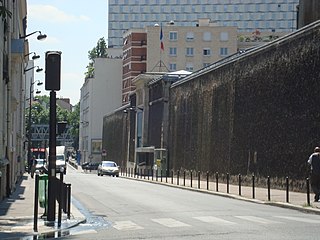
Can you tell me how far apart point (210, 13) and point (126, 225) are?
173210mm

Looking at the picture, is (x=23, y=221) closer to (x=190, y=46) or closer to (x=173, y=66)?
(x=173, y=66)

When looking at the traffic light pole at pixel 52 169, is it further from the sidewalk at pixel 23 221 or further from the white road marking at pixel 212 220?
the white road marking at pixel 212 220

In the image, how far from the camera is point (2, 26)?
2633 centimetres

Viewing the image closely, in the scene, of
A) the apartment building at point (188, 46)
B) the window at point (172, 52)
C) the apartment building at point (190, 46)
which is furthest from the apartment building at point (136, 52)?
the window at point (172, 52)

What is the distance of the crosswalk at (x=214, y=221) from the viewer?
18047 millimetres

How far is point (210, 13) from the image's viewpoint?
619 feet

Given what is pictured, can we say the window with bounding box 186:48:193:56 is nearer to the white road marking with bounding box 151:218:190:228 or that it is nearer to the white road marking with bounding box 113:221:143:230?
the white road marking with bounding box 151:218:190:228

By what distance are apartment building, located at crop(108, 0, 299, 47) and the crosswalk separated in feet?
557

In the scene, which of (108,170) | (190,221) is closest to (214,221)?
(190,221)

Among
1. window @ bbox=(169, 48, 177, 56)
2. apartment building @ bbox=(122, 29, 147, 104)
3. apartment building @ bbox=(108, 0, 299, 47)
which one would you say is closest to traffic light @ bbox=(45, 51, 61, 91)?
window @ bbox=(169, 48, 177, 56)

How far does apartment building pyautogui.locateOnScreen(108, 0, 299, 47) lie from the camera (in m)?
189

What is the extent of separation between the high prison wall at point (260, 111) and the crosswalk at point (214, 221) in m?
14.1

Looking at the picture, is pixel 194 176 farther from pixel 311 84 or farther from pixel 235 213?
pixel 235 213

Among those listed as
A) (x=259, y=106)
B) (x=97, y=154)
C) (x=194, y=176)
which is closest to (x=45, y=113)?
(x=97, y=154)
